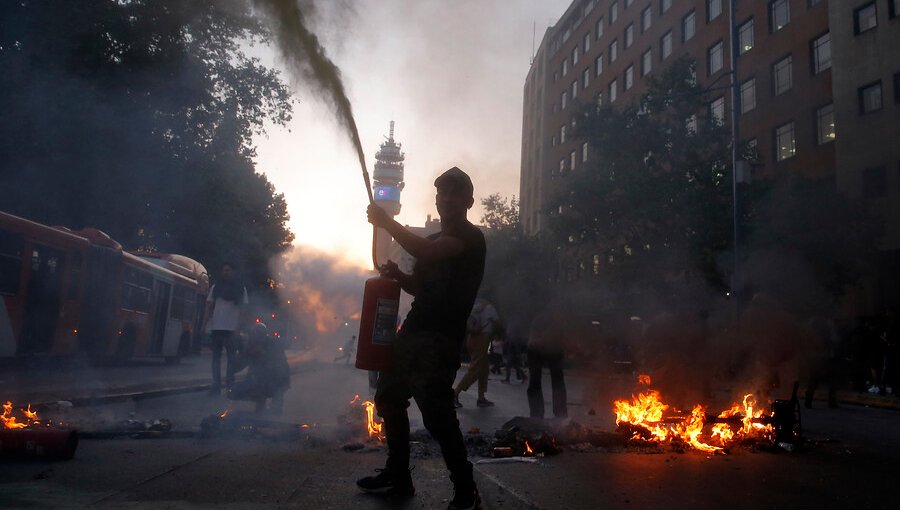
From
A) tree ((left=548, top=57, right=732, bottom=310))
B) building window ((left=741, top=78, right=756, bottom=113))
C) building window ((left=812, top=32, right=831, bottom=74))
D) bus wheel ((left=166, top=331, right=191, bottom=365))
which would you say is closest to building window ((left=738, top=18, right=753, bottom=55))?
building window ((left=741, top=78, right=756, bottom=113))

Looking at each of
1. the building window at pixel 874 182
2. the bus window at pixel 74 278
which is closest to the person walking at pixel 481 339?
the bus window at pixel 74 278

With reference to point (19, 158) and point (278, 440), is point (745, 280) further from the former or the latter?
point (19, 158)

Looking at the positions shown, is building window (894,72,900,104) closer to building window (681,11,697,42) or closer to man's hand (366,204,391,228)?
building window (681,11,697,42)

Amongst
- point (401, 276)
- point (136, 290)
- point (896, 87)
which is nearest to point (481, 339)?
point (401, 276)

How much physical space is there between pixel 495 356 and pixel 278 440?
16.5m

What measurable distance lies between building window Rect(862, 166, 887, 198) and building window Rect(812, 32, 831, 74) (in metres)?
5.55

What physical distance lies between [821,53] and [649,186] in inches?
422

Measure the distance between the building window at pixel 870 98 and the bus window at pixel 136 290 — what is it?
22592mm

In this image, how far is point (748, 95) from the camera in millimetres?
30125

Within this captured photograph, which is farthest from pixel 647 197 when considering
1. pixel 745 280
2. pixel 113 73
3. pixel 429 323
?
pixel 429 323

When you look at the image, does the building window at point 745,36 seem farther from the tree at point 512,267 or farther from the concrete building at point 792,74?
the tree at point 512,267

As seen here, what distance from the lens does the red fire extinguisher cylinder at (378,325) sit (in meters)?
3.70

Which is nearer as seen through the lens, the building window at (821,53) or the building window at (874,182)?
the building window at (874,182)

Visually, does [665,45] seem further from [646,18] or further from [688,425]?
[688,425]
